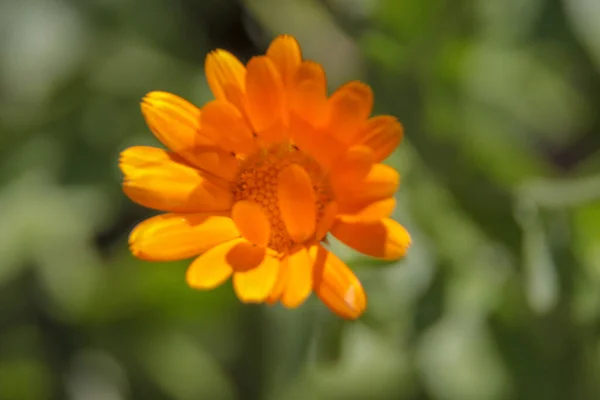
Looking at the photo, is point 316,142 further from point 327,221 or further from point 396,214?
point 396,214

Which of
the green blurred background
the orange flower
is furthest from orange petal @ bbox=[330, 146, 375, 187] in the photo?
the green blurred background

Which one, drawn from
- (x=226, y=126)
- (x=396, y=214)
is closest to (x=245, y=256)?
(x=226, y=126)

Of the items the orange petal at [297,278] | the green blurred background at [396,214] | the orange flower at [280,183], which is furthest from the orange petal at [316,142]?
the green blurred background at [396,214]

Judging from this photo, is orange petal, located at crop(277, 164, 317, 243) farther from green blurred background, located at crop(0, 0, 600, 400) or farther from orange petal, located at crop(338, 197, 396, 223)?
green blurred background, located at crop(0, 0, 600, 400)

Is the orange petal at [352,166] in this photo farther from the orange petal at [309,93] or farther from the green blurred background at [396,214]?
the green blurred background at [396,214]

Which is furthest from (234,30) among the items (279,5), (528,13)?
(528,13)
